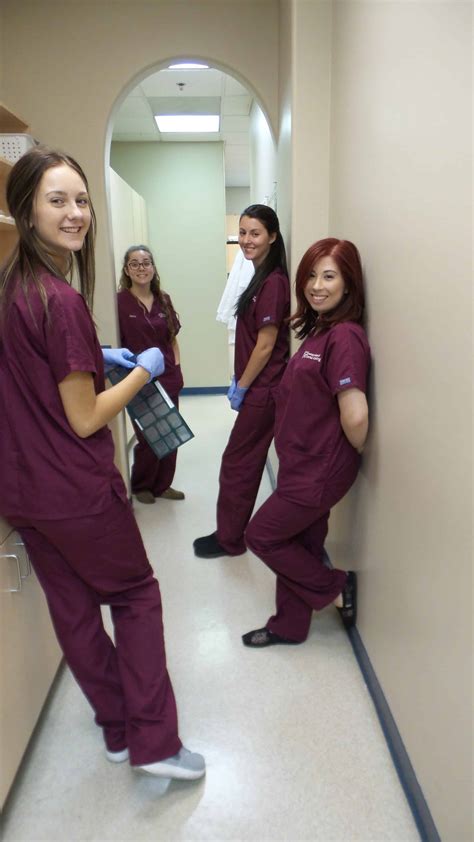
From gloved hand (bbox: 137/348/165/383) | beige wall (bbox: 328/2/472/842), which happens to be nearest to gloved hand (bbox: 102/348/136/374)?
gloved hand (bbox: 137/348/165/383)

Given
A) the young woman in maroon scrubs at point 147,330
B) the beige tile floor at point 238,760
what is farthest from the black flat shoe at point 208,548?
the young woman in maroon scrubs at point 147,330

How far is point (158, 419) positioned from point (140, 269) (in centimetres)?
132

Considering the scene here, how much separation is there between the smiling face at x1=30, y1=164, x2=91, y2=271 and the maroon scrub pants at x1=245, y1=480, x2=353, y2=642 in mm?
974

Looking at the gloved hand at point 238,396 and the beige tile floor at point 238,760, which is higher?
the gloved hand at point 238,396

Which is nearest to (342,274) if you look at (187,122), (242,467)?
(242,467)

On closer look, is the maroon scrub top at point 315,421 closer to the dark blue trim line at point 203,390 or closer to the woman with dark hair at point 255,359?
the woman with dark hair at point 255,359

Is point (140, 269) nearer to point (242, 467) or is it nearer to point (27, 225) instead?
point (242, 467)

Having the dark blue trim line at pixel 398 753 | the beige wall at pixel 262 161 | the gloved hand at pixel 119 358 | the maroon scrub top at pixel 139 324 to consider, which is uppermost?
the beige wall at pixel 262 161

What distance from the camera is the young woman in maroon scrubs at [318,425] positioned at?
1.54 meters

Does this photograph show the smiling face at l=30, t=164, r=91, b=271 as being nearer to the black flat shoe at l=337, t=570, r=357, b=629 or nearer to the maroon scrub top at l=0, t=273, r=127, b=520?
the maroon scrub top at l=0, t=273, r=127, b=520

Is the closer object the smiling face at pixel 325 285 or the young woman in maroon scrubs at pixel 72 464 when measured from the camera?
the young woman in maroon scrubs at pixel 72 464

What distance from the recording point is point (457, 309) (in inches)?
38.9

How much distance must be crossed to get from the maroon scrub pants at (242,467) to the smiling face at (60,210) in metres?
1.25

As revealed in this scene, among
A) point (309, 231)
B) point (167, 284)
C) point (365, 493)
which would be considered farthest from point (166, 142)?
point (365, 493)
